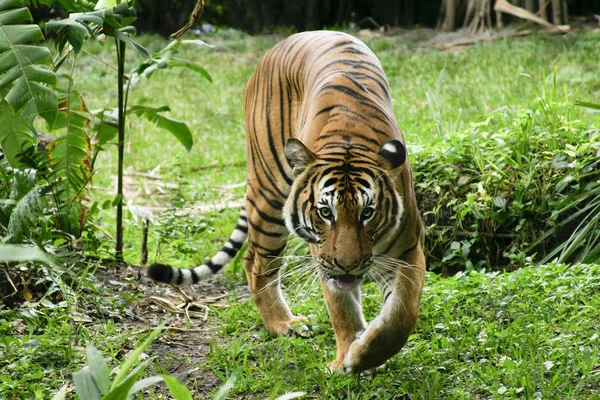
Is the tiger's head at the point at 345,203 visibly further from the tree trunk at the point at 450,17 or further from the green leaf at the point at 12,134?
the tree trunk at the point at 450,17

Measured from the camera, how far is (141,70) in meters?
4.92

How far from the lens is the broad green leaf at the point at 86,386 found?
2211 mm

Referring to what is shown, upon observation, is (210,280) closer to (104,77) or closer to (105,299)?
(105,299)

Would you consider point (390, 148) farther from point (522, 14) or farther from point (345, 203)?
point (522, 14)

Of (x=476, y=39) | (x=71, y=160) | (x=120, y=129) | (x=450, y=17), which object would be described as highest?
(x=120, y=129)

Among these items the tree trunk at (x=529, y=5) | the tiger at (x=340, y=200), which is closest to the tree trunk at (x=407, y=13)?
the tree trunk at (x=529, y=5)

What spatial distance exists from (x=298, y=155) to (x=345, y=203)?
360 millimetres

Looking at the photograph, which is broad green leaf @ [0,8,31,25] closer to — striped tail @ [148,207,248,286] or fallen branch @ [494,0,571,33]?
striped tail @ [148,207,248,286]

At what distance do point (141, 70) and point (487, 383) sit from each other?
2937mm

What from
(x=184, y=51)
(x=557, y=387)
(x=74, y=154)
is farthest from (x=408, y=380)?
(x=184, y=51)


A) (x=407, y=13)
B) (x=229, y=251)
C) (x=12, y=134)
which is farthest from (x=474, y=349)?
(x=407, y=13)

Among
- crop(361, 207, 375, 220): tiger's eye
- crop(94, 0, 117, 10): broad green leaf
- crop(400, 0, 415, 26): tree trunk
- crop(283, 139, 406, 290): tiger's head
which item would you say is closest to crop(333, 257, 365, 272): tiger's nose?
crop(283, 139, 406, 290): tiger's head

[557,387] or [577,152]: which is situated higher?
[577,152]

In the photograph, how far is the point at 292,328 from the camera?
414 centimetres
